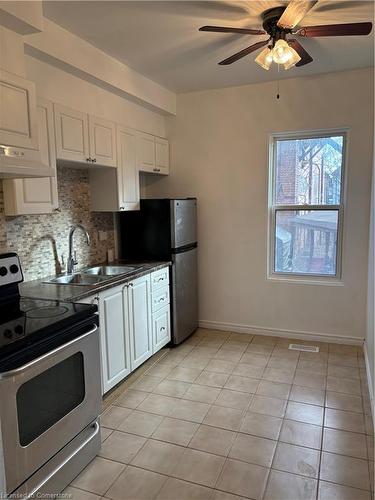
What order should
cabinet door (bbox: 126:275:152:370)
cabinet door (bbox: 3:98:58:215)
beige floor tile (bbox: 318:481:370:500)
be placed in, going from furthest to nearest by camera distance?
cabinet door (bbox: 126:275:152:370)
cabinet door (bbox: 3:98:58:215)
beige floor tile (bbox: 318:481:370:500)

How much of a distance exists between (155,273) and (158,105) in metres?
1.74

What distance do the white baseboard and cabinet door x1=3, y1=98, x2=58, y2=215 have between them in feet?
7.80

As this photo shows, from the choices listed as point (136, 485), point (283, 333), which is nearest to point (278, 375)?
point (283, 333)

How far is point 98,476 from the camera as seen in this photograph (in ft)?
6.42

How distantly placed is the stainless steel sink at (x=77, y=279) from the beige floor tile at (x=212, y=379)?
1169mm

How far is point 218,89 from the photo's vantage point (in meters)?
3.81

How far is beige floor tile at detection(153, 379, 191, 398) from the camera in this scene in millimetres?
2811

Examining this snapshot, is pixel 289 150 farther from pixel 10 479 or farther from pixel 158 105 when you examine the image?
pixel 10 479

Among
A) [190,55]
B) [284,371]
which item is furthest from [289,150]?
[284,371]

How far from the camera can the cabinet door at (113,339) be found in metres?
2.59

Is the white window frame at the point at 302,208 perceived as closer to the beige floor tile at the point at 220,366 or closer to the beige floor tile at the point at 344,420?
the beige floor tile at the point at 220,366

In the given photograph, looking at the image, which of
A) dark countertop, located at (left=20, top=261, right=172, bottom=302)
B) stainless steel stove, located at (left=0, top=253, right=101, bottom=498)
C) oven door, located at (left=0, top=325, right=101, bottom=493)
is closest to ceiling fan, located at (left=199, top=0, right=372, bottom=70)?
dark countertop, located at (left=20, top=261, right=172, bottom=302)

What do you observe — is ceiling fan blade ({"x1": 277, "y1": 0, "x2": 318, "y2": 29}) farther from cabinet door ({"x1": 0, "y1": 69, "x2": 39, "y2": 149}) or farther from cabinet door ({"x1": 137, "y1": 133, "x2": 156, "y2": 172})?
cabinet door ({"x1": 137, "y1": 133, "x2": 156, "y2": 172})

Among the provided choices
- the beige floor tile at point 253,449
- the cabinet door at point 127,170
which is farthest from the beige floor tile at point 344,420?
the cabinet door at point 127,170
